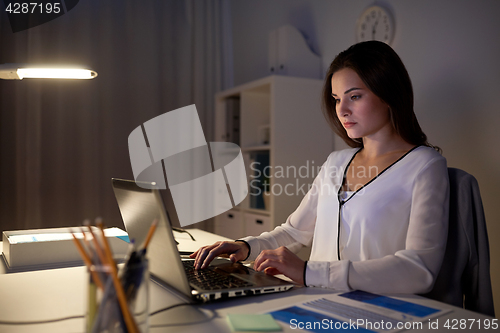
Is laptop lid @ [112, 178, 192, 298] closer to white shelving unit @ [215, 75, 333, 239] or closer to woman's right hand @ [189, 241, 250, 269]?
woman's right hand @ [189, 241, 250, 269]

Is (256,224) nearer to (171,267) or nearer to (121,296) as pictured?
(171,267)

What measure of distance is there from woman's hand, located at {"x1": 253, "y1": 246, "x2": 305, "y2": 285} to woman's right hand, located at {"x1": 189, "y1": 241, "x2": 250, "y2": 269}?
0.47 ft

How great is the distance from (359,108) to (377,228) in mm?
391

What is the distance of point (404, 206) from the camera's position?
1.22 m

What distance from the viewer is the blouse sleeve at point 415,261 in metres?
0.94

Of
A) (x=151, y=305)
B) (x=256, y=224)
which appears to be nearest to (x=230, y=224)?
(x=256, y=224)

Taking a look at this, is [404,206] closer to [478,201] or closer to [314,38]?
[478,201]

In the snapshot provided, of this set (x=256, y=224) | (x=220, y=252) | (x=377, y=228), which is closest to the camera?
(x=220, y=252)

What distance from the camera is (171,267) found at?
33.2 inches

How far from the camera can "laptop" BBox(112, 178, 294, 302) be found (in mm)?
768

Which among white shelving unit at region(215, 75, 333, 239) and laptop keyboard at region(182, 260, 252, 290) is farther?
white shelving unit at region(215, 75, 333, 239)

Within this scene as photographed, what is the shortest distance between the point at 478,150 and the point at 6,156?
282 cm

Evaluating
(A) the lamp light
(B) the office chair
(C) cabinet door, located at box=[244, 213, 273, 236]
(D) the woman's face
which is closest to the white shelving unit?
(C) cabinet door, located at box=[244, 213, 273, 236]

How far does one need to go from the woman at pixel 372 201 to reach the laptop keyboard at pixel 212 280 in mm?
55
